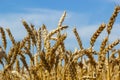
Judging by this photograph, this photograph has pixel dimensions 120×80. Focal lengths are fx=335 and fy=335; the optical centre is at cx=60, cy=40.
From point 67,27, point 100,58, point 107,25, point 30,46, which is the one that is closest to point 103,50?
point 100,58

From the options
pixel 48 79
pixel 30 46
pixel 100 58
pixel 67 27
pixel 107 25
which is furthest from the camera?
pixel 30 46

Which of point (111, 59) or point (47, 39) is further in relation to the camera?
point (111, 59)

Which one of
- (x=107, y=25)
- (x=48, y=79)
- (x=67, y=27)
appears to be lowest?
(x=48, y=79)

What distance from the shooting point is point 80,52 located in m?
2.87

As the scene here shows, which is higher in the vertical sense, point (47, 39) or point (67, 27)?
point (67, 27)

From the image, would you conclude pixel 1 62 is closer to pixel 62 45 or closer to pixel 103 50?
pixel 62 45

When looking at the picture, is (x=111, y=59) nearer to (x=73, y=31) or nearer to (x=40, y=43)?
(x=73, y=31)

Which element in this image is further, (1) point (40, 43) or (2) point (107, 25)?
(1) point (40, 43)

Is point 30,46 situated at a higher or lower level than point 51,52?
higher

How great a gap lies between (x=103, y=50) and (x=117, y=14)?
43cm

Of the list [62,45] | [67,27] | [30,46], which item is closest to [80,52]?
[62,45]

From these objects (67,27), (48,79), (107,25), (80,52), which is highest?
(67,27)

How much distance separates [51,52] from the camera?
2.65m

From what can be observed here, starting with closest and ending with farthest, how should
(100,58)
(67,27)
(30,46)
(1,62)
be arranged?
(100,58) < (1,62) < (67,27) < (30,46)
